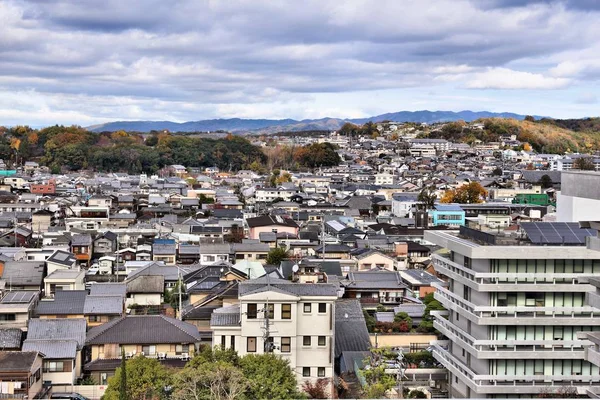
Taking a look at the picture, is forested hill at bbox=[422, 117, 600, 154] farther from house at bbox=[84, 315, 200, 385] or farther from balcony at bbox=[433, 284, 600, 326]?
balcony at bbox=[433, 284, 600, 326]

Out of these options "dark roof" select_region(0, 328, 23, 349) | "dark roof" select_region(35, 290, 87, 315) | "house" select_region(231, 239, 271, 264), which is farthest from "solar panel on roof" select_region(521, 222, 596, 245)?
"house" select_region(231, 239, 271, 264)

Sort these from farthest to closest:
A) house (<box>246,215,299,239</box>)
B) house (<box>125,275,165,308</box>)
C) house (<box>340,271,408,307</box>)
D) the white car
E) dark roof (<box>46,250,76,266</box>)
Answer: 1. house (<box>246,215,299,239</box>)
2. the white car
3. dark roof (<box>46,250,76,266</box>)
4. house (<box>340,271,408,307</box>)
5. house (<box>125,275,165,308</box>)

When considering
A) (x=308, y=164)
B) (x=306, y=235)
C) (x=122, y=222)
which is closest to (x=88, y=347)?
(x=306, y=235)

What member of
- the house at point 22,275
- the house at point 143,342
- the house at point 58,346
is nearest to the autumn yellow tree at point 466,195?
Answer: the house at point 22,275

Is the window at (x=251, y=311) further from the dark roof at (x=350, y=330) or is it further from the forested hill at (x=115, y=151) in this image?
the forested hill at (x=115, y=151)

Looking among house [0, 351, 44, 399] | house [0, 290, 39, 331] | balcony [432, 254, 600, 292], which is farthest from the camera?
house [0, 290, 39, 331]

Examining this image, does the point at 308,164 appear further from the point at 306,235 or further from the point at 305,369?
the point at 305,369
